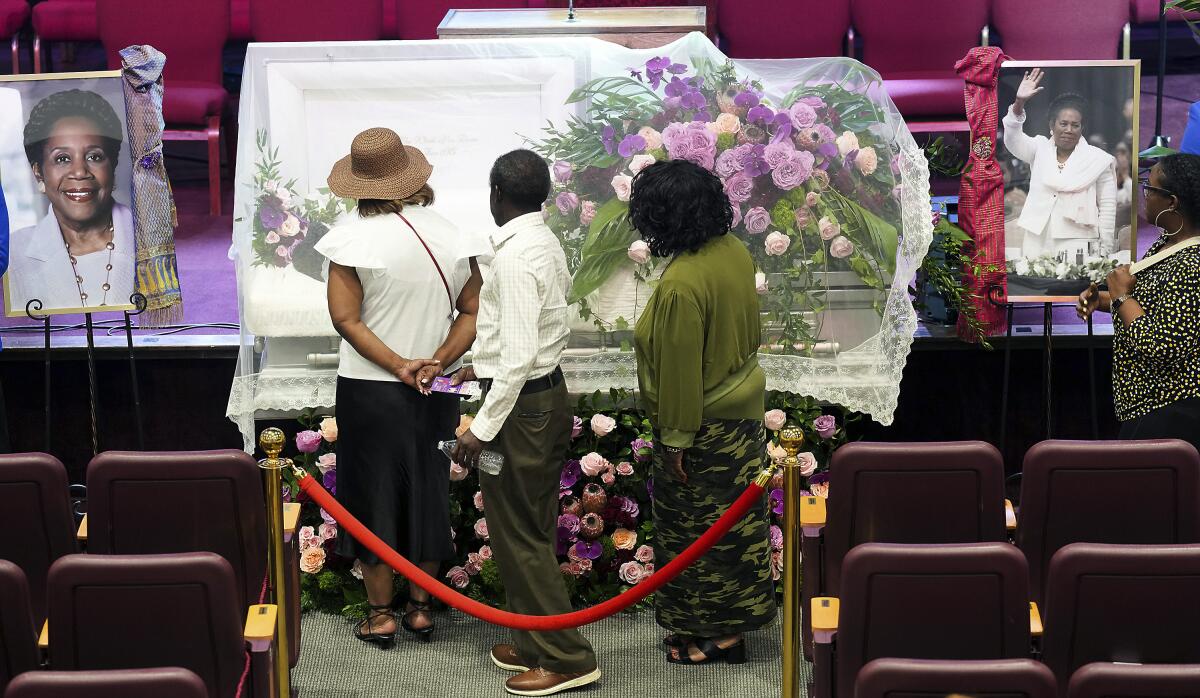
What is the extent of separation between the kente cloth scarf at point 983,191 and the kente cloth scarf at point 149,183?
2.57 metres

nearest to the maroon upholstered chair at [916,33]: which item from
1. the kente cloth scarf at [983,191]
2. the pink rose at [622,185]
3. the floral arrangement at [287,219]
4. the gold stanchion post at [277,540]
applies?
the kente cloth scarf at [983,191]

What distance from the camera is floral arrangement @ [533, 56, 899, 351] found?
170 inches

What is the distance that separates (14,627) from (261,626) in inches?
20.5

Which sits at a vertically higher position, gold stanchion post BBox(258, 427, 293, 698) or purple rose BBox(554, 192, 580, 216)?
purple rose BBox(554, 192, 580, 216)

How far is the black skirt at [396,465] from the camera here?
3.96 metres

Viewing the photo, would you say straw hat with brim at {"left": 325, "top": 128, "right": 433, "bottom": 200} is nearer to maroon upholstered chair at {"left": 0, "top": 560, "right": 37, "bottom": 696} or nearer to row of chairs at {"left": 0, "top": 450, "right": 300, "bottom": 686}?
row of chairs at {"left": 0, "top": 450, "right": 300, "bottom": 686}

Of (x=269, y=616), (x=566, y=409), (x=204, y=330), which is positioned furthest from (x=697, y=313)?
(x=204, y=330)

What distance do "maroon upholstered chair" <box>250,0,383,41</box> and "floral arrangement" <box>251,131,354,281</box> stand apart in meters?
2.93

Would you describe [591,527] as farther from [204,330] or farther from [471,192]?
[204,330]

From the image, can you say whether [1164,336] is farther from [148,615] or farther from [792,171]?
[148,615]

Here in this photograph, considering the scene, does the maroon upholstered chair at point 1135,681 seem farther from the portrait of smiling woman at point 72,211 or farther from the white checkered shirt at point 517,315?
the portrait of smiling woman at point 72,211

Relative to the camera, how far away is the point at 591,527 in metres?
4.44

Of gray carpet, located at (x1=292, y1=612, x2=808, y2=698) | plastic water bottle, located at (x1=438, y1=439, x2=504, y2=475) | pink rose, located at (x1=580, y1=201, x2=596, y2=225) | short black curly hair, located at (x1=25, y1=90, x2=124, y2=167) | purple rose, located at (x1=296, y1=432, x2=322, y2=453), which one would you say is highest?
short black curly hair, located at (x1=25, y1=90, x2=124, y2=167)

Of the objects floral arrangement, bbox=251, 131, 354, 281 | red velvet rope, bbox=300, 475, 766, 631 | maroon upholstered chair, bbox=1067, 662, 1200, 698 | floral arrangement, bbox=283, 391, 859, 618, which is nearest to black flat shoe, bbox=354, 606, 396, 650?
floral arrangement, bbox=283, 391, 859, 618
